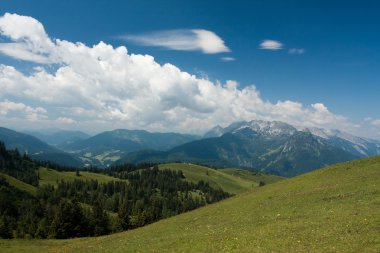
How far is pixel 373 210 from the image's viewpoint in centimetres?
3359

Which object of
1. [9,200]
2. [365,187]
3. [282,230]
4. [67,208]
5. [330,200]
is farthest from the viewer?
[9,200]

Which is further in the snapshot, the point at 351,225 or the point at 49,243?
the point at 49,243

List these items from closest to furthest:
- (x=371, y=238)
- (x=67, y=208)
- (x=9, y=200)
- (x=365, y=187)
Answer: (x=371, y=238) → (x=365, y=187) → (x=67, y=208) → (x=9, y=200)

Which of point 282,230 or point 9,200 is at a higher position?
point 282,230

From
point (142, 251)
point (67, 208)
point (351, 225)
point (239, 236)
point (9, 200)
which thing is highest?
point (351, 225)

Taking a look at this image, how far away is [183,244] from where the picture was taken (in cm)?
3325

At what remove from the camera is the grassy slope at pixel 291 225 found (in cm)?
2656

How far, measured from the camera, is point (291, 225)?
33406 mm

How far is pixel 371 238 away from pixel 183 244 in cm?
1661

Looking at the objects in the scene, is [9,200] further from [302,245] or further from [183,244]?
[302,245]

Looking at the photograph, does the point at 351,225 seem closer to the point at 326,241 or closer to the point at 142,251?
the point at 326,241

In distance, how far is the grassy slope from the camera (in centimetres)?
2656

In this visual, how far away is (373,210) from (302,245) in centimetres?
1246

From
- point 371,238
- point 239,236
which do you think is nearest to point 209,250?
point 239,236
